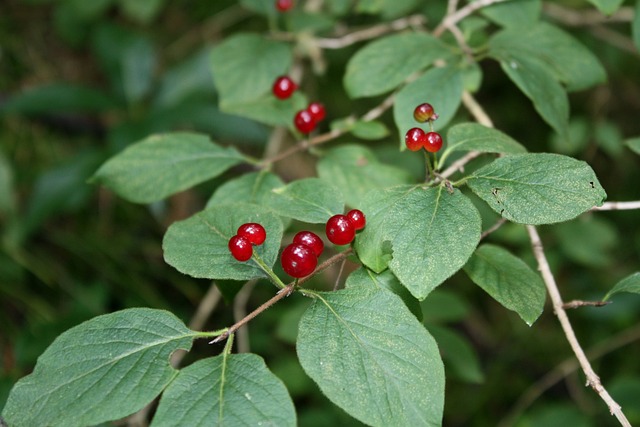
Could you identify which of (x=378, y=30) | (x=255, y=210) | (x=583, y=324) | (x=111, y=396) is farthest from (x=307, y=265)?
(x=583, y=324)

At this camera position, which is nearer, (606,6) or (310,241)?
(310,241)

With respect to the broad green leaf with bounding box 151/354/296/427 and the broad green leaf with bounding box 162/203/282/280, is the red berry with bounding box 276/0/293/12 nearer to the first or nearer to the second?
the broad green leaf with bounding box 162/203/282/280

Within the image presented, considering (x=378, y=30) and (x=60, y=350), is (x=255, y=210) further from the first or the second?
(x=378, y=30)

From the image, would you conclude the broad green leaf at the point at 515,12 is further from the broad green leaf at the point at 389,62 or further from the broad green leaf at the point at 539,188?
the broad green leaf at the point at 539,188

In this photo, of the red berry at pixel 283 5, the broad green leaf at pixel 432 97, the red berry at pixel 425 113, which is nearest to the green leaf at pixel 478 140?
the red berry at pixel 425 113

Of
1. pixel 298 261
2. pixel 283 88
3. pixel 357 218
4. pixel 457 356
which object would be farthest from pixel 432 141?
pixel 457 356

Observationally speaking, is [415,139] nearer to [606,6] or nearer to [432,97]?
[432,97]
